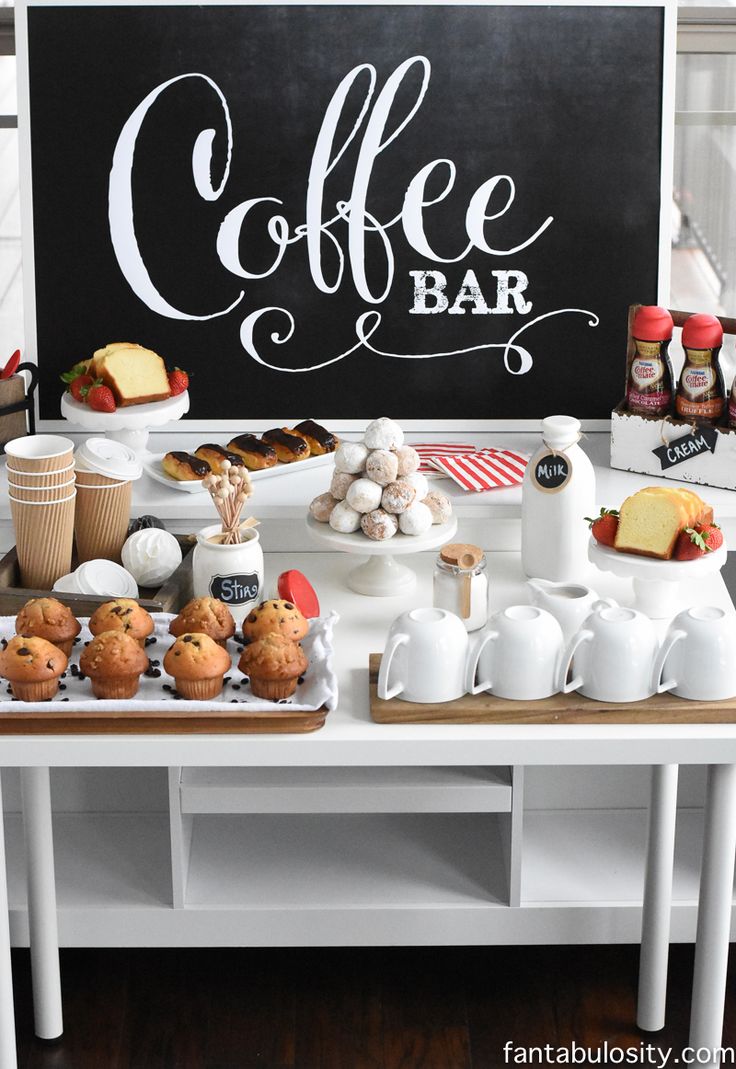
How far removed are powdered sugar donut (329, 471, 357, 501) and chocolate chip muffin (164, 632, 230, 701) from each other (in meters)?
0.40

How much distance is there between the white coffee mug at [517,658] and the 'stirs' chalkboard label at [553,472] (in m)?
0.41

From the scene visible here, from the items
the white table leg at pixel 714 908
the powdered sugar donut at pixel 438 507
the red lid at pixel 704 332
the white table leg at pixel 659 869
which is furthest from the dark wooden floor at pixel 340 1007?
the red lid at pixel 704 332

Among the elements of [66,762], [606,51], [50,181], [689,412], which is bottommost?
[66,762]

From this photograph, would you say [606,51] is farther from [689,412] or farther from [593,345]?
[689,412]

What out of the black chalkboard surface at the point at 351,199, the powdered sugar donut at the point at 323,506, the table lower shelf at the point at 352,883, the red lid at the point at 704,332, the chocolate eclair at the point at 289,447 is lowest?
the table lower shelf at the point at 352,883

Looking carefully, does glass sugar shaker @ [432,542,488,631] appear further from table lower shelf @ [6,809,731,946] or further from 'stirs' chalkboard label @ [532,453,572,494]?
table lower shelf @ [6,809,731,946]

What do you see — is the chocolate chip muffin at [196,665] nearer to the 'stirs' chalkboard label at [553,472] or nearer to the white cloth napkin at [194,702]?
the white cloth napkin at [194,702]

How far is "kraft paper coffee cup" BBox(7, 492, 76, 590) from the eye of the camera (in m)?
1.99

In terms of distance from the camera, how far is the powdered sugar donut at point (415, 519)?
1.98m

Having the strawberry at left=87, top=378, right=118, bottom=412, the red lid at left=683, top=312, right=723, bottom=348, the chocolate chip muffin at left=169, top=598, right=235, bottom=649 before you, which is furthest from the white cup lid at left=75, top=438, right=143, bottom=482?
the red lid at left=683, top=312, right=723, bottom=348

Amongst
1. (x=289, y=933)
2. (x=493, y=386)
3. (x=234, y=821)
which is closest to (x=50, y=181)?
(x=493, y=386)

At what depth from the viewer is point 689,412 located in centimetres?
230

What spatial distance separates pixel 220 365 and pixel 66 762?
1134mm

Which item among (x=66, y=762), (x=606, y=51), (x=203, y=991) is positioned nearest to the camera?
(x=66, y=762)
